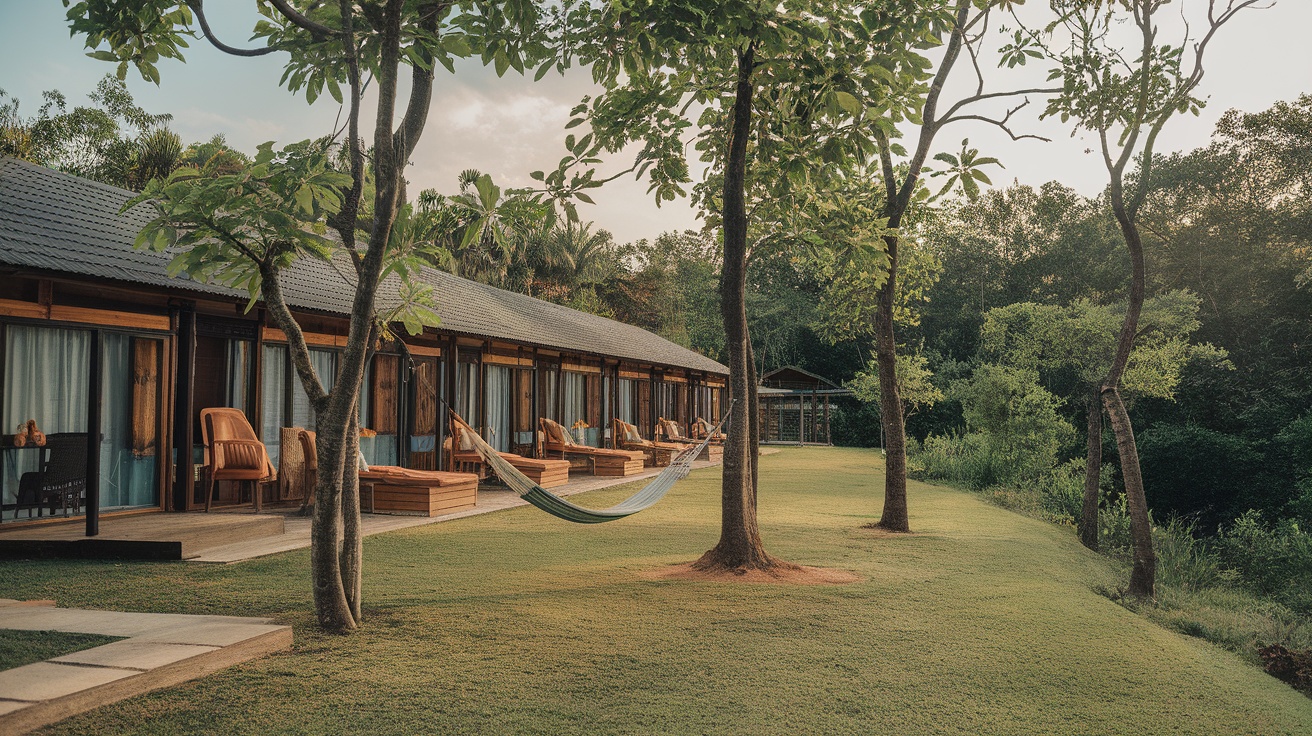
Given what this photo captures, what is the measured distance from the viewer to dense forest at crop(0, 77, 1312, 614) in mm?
15984

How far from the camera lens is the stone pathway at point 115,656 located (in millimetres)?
3281

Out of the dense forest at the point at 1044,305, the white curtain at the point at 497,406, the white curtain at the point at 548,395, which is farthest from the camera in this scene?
the white curtain at the point at 548,395

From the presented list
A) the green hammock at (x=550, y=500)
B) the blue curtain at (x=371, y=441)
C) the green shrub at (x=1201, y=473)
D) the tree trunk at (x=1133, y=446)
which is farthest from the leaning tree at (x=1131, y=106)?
the green shrub at (x=1201, y=473)

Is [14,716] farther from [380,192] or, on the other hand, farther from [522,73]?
[522,73]

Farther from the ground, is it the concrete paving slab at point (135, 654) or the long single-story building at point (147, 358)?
the long single-story building at point (147, 358)

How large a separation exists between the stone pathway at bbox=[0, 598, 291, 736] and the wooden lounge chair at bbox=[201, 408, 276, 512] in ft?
12.6

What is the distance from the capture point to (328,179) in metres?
4.32

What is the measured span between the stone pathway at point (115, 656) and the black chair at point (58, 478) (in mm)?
2933

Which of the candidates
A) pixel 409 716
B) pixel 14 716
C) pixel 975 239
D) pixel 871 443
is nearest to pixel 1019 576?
pixel 409 716

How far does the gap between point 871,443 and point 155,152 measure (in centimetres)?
2981

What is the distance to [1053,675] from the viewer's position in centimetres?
446

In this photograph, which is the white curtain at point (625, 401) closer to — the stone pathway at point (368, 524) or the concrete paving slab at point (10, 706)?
the stone pathway at point (368, 524)

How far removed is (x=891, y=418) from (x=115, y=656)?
8.77 metres

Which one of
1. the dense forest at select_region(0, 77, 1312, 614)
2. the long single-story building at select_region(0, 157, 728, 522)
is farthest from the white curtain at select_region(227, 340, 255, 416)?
the dense forest at select_region(0, 77, 1312, 614)
